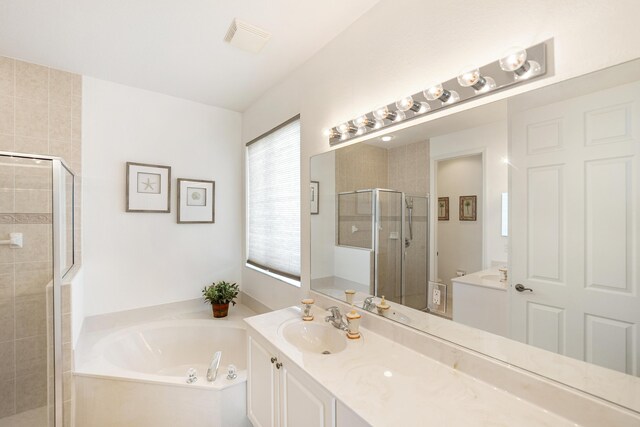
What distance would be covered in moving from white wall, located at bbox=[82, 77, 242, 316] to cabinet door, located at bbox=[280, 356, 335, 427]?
183 cm

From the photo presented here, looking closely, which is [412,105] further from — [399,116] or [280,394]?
[280,394]

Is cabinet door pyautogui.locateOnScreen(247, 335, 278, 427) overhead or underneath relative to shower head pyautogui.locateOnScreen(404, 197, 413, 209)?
underneath

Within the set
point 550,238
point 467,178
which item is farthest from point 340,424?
point 467,178

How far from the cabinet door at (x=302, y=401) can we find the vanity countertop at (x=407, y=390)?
1.7 inches

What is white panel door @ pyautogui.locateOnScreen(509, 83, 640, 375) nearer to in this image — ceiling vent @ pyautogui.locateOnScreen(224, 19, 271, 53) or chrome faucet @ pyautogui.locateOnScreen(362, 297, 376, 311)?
chrome faucet @ pyautogui.locateOnScreen(362, 297, 376, 311)

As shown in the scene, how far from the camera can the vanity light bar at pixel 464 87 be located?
37.8 inches

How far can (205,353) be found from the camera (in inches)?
97.7

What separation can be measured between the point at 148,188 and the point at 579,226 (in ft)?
9.48

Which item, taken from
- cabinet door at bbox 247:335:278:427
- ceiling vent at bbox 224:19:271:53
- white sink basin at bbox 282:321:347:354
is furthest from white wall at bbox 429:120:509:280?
ceiling vent at bbox 224:19:271:53

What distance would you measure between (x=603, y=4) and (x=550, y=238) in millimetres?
697

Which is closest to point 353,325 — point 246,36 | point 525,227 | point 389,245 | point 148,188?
point 389,245

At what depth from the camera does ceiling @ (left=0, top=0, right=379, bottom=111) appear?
5.08 ft

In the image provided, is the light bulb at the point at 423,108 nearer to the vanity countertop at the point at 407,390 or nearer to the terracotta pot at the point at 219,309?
the vanity countertop at the point at 407,390

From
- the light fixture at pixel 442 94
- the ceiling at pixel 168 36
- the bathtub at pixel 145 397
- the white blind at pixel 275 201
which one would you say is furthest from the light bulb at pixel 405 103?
the bathtub at pixel 145 397
